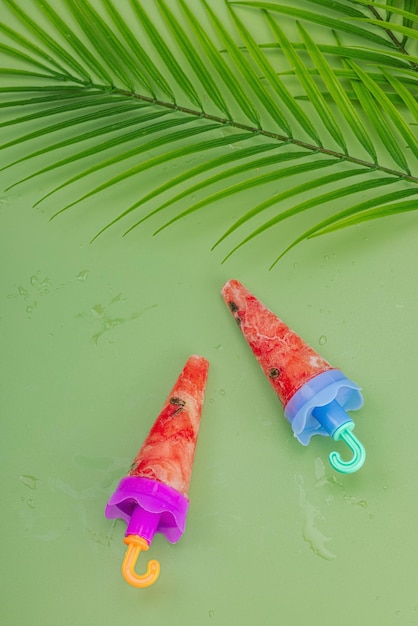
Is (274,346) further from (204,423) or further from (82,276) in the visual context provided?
(82,276)

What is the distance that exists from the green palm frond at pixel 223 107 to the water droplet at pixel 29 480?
493 millimetres

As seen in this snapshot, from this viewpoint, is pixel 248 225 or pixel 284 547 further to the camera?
pixel 248 225

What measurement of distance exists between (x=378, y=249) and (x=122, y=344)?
0.52 meters

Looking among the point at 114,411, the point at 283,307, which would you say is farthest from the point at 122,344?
the point at 283,307

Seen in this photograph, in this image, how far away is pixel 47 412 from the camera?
46.4 inches

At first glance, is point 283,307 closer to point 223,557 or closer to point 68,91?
point 223,557

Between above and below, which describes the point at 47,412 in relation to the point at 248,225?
below

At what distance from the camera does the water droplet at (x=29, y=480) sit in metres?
1.14


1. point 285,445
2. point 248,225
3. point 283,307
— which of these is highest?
point 248,225

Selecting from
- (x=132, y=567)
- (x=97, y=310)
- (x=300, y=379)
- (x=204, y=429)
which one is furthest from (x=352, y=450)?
(x=97, y=310)

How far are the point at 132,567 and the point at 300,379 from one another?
0.40 m

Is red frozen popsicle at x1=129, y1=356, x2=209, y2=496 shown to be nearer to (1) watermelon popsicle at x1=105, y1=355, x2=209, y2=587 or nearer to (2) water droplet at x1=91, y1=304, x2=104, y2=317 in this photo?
(1) watermelon popsicle at x1=105, y1=355, x2=209, y2=587

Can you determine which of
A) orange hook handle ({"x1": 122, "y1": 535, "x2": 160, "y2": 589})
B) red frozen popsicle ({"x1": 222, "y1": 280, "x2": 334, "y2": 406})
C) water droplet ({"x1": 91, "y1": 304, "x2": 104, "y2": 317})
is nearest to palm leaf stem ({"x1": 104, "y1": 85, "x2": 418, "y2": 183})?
red frozen popsicle ({"x1": 222, "y1": 280, "x2": 334, "y2": 406})

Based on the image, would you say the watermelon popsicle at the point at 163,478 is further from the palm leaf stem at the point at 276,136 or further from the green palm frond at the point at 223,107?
the palm leaf stem at the point at 276,136
